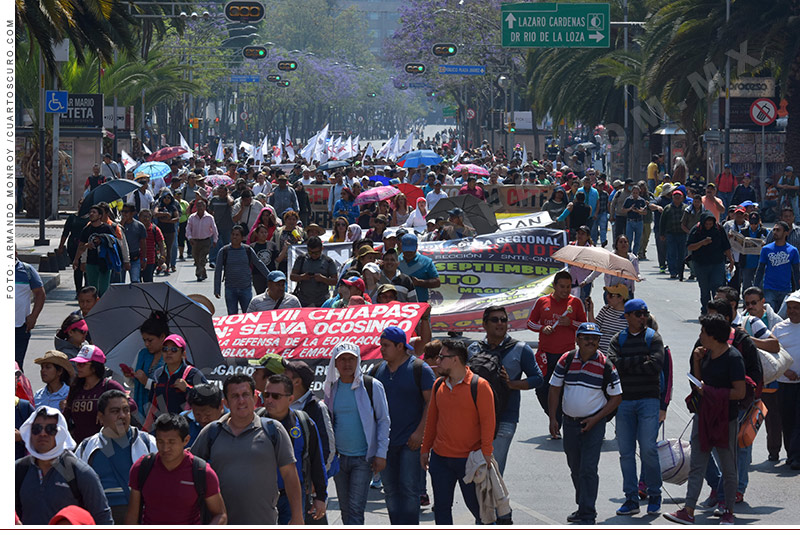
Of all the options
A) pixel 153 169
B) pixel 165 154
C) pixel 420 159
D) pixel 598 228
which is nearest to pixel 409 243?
pixel 598 228

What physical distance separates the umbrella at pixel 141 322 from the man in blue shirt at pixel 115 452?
2.44 meters

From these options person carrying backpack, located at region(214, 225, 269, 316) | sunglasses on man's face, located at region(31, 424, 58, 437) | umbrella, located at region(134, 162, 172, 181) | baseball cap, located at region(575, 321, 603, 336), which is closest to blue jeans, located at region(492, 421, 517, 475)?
baseball cap, located at region(575, 321, 603, 336)

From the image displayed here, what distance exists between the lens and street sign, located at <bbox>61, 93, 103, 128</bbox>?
3709cm

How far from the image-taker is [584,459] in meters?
9.11

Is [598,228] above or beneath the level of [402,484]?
above

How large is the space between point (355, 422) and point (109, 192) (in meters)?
12.5

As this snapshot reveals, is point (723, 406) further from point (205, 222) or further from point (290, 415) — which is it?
point (205, 222)

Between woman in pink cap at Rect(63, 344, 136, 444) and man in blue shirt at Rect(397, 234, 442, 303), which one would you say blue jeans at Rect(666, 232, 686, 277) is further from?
woman in pink cap at Rect(63, 344, 136, 444)

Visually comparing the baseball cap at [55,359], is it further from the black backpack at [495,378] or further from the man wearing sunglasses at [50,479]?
the black backpack at [495,378]

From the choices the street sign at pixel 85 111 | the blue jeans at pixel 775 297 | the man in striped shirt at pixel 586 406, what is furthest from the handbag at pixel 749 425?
the street sign at pixel 85 111

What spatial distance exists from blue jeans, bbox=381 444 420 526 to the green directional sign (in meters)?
33.3

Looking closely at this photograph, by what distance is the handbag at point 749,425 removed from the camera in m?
9.49

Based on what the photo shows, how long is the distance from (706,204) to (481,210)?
497 cm

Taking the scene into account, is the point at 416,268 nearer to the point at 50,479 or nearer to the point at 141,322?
the point at 141,322
